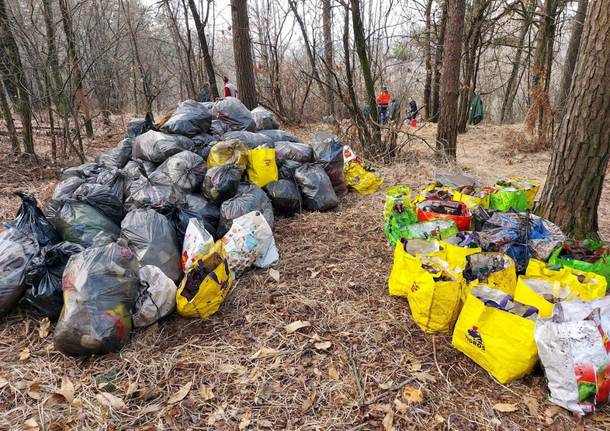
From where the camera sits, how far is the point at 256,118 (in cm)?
509

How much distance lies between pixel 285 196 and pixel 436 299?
6.55 feet

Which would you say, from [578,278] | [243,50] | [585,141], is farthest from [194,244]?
[243,50]

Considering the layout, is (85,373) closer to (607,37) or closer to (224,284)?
(224,284)

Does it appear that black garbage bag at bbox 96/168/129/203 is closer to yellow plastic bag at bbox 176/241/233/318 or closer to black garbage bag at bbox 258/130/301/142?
yellow plastic bag at bbox 176/241/233/318

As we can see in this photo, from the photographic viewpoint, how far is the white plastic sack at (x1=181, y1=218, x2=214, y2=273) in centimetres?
246

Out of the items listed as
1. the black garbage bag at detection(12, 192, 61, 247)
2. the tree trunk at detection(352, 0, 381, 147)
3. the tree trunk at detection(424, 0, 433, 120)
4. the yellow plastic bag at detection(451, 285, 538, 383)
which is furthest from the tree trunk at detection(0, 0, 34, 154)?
the tree trunk at detection(424, 0, 433, 120)

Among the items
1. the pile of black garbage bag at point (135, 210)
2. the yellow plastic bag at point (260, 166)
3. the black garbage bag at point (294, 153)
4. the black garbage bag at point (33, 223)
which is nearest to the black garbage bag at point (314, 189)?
the pile of black garbage bag at point (135, 210)

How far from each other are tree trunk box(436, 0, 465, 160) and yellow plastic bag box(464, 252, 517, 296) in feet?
11.8

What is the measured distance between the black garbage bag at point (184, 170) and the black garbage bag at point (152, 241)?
681 mm

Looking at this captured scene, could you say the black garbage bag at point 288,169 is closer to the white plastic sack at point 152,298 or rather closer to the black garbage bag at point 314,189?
the black garbage bag at point 314,189

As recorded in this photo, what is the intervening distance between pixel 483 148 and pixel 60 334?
756cm

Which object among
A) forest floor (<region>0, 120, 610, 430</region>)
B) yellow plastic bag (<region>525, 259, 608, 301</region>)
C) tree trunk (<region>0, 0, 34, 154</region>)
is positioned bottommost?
forest floor (<region>0, 120, 610, 430</region>)

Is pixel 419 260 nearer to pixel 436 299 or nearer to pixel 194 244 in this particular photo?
pixel 436 299

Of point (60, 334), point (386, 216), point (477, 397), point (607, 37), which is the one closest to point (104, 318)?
point (60, 334)
